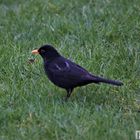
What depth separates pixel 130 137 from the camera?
542cm

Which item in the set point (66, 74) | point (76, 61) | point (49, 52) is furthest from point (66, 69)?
point (76, 61)

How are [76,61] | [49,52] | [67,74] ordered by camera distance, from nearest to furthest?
[67,74], [49,52], [76,61]

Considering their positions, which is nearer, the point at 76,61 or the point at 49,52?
the point at 49,52

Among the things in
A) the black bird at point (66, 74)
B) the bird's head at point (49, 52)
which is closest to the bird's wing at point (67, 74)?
the black bird at point (66, 74)

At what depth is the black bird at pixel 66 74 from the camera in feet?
20.7

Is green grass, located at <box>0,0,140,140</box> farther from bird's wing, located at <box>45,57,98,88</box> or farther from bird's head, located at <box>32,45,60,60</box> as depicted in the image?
bird's head, located at <box>32,45,60,60</box>

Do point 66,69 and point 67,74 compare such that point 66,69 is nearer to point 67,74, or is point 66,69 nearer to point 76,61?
point 67,74

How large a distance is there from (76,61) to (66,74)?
1.19 meters

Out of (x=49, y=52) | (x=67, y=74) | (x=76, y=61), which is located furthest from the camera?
(x=76, y=61)

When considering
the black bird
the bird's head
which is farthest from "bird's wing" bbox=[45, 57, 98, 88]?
the bird's head

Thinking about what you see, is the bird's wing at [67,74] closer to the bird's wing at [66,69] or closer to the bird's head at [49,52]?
the bird's wing at [66,69]

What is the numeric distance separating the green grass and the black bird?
194 millimetres

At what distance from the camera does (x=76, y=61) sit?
7.60m

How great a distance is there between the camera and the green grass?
5711 mm
